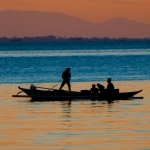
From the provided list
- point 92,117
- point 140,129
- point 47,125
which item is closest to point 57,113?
point 92,117

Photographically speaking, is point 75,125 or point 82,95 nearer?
point 75,125

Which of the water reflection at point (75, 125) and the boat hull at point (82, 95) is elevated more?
the boat hull at point (82, 95)

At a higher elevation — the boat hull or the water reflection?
the boat hull

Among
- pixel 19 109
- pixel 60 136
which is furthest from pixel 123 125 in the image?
pixel 19 109

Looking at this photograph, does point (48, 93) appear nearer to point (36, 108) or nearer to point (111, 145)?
point (36, 108)

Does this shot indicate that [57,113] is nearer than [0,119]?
No

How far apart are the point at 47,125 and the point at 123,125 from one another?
7.30ft

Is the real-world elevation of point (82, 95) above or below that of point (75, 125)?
above

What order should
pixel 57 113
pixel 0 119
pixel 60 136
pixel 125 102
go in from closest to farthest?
pixel 60 136, pixel 0 119, pixel 57 113, pixel 125 102

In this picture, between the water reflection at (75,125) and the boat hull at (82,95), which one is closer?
the water reflection at (75,125)

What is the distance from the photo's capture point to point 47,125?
83.9 feet

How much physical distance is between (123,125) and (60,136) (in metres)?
2.87

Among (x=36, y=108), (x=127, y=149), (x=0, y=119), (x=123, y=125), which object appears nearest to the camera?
(x=127, y=149)

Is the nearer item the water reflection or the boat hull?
the water reflection
